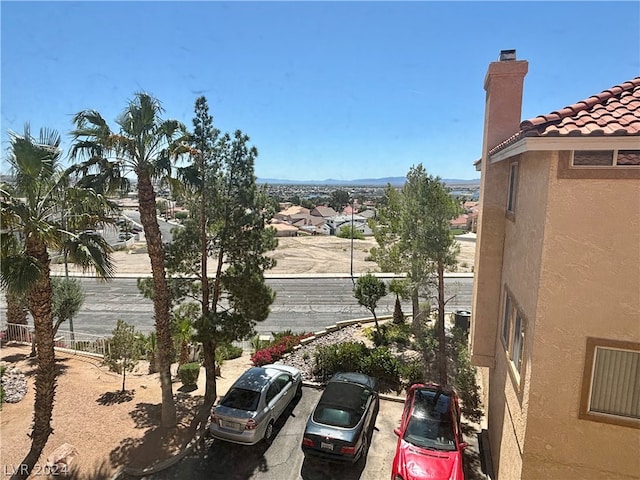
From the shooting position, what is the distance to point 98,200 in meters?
8.45

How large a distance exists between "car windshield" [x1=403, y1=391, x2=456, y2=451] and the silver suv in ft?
11.5

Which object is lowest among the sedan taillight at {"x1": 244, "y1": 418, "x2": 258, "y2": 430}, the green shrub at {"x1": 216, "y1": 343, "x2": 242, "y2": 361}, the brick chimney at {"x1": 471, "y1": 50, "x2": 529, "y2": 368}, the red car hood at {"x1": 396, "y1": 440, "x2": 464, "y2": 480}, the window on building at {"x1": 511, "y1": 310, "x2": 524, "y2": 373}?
the green shrub at {"x1": 216, "y1": 343, "x2": 242, "y2": 361}

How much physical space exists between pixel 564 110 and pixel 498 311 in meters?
5.33

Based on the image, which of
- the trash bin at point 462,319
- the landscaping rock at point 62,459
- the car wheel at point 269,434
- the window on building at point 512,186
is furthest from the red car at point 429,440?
the trash bin at point 462,319

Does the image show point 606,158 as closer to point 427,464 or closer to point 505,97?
point 505,97

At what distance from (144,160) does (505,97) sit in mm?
8742

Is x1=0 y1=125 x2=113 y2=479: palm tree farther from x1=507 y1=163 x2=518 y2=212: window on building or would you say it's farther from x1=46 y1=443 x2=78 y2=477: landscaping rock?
x1=507 y1=163 x2=518 y2=212: window on building

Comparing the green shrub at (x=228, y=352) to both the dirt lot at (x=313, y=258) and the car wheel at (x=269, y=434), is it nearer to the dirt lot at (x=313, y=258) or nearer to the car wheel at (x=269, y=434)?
the car wheel at (x=269, y=434)

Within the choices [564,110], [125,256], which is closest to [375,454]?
[564,110]

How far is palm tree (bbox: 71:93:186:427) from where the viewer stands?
9211 mm

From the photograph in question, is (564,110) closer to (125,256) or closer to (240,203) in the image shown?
(240,203)

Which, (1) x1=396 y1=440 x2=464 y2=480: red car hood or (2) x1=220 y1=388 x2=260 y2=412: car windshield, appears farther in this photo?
(2) x1=220 y1=388 x2=260 y2=412: car windshield

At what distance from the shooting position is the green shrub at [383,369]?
13477 millimetres

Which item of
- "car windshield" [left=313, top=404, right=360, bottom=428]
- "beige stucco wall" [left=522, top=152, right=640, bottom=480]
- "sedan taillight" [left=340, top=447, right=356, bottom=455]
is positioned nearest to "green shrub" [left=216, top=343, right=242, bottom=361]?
"car windshield" [left=313, top=404, right=360, bottom=428]
